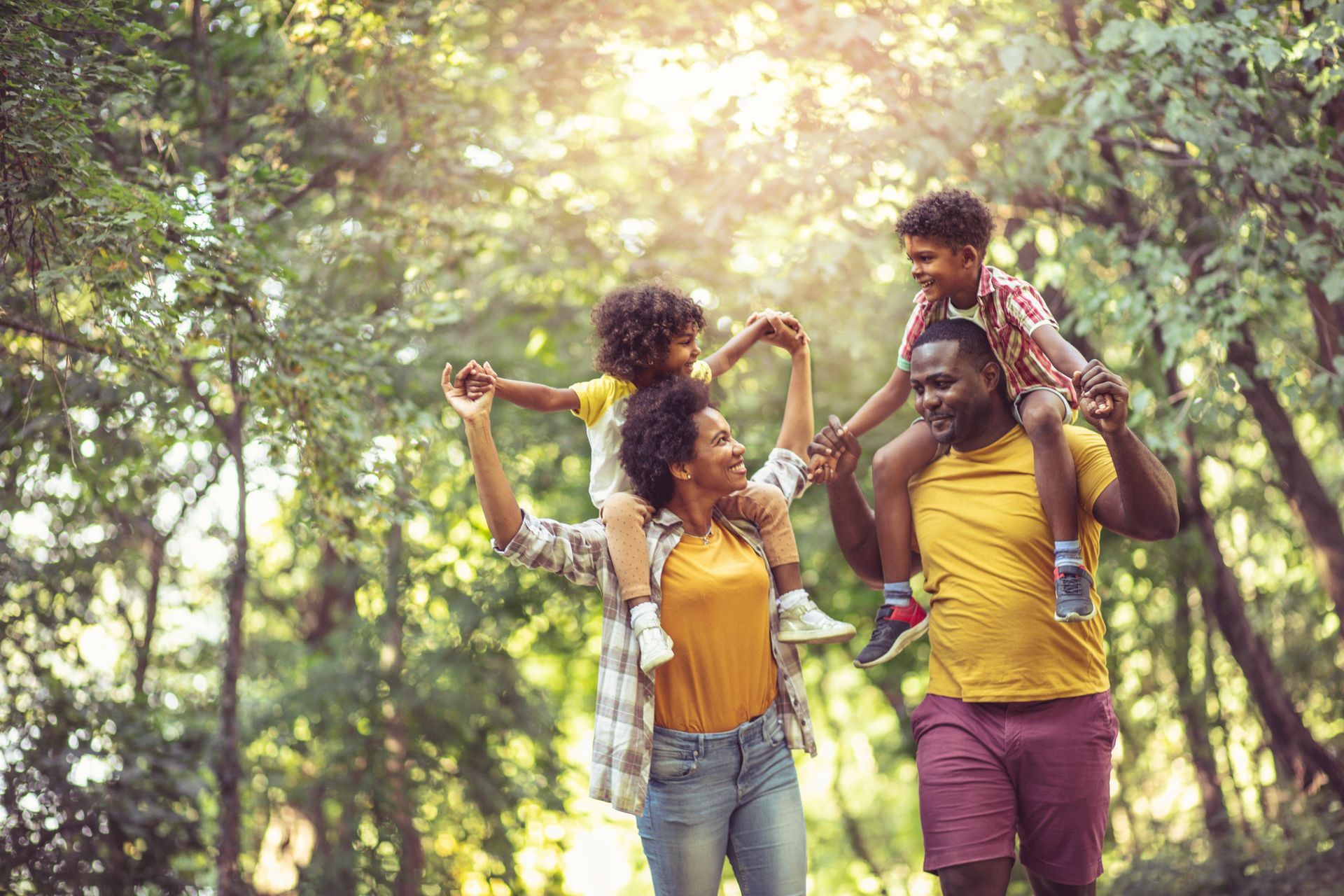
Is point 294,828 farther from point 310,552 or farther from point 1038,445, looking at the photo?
point 1038,445

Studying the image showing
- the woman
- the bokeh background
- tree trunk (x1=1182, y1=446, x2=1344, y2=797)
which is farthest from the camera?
tree trunk (x1=1182, y1=446, x2=1344, y2=797)

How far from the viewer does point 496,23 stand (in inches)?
280

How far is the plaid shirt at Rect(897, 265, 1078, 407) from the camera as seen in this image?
9.24 ft

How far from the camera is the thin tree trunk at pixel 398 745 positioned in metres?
7.80

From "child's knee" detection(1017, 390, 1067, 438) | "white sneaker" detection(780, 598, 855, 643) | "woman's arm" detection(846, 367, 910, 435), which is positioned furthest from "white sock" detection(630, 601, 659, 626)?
"child's knee" detection(1017, 390, 1067, 438)

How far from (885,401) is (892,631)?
2.24 ft

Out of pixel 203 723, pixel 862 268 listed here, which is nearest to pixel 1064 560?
pixel 862 268

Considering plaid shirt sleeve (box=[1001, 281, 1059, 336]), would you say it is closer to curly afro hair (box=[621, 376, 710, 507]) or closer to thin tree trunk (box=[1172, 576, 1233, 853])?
curly afro hair (box=[621, 376, 710, 507])

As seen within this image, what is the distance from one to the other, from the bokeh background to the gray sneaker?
0.15 m

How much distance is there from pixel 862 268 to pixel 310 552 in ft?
19.4

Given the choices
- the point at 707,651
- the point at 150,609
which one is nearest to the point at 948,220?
the point at 707,651

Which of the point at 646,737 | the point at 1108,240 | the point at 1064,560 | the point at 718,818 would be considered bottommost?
the point at 718,818

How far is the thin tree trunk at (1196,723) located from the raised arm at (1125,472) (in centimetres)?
559

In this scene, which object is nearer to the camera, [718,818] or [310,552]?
[718,818]
